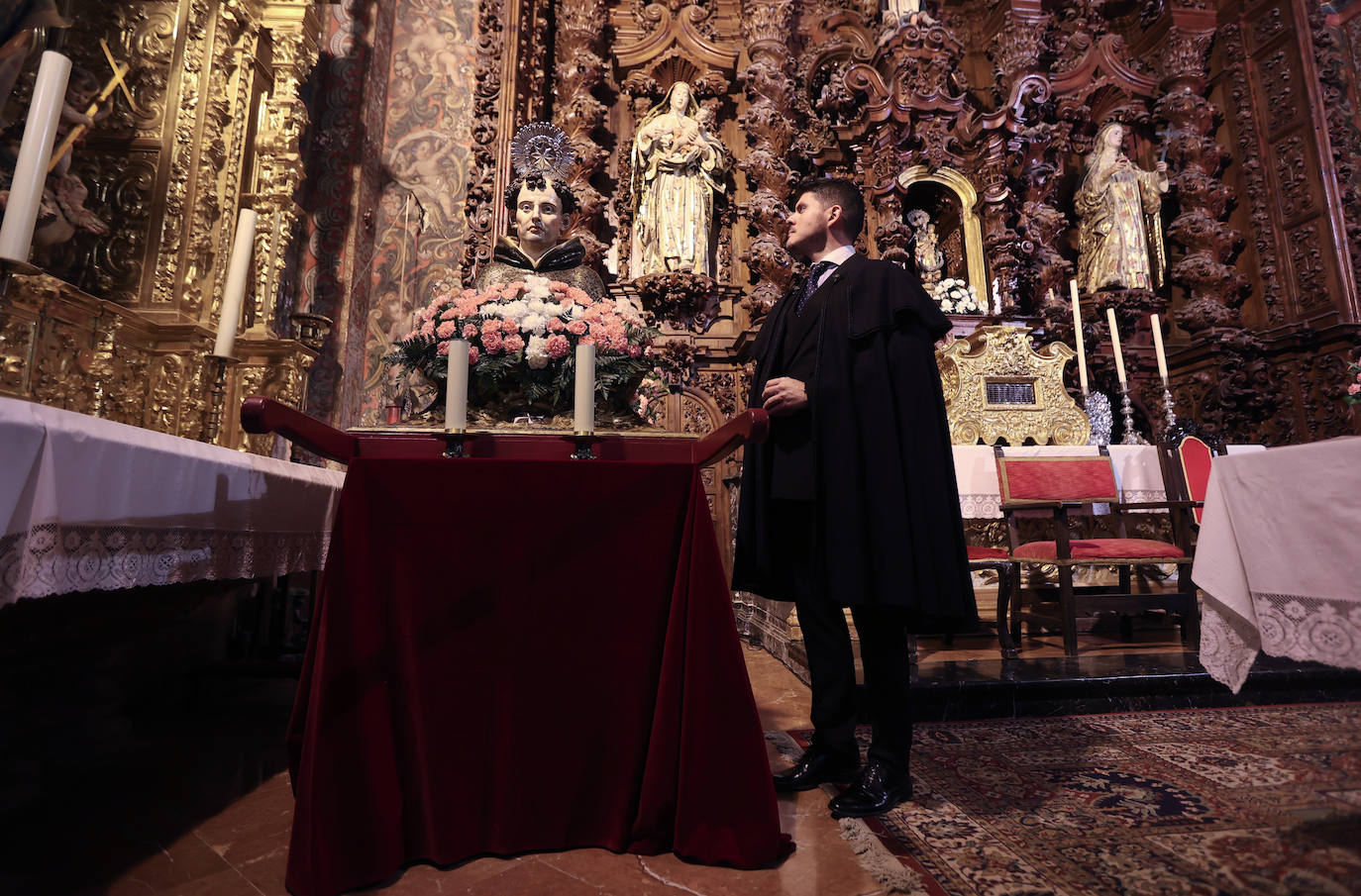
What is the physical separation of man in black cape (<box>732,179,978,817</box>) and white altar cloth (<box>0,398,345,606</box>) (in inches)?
58.0

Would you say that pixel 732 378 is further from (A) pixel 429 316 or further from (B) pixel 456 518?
(B) pixel 456 518

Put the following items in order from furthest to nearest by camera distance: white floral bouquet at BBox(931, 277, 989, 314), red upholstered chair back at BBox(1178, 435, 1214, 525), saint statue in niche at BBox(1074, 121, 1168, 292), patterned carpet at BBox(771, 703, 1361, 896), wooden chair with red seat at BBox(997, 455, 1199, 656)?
saint statue in niche at BBox(1074, 121, 1168, 292) < white floral bouquet at BBox(931, 277, 989, 314) < red upholstered chair back at BBox(1178, 435, 1214, 525) < wooden chair with red seat at BBox(997, 455, 1199, 656) < patterned carpet at BBox(771, 703, 1361, 896)

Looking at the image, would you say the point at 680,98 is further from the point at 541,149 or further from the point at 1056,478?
the point at 1056,478

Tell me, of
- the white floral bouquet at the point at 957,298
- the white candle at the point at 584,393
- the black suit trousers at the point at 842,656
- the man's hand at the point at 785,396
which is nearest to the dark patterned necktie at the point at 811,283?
the man's hand at the point at 785,396

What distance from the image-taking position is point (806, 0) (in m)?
6.32

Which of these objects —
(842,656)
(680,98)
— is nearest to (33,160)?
(842,656)

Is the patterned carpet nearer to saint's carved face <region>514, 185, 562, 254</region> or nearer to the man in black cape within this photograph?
the man in black cape

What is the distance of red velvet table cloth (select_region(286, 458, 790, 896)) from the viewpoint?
1.49 meters

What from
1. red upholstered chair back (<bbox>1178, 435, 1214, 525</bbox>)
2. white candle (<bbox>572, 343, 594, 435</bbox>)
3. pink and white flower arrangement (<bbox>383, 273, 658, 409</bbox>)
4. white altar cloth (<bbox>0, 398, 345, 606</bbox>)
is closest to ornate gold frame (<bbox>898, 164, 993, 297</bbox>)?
red upholstered chair back (<bbox>1178, 435, 1214, 525</bbox>)

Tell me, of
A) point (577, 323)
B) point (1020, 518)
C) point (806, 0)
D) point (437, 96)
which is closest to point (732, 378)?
point (1020, 518)

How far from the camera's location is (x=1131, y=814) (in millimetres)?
1771

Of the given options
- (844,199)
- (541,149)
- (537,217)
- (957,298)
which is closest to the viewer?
(844,199)

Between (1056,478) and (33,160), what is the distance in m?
4.54

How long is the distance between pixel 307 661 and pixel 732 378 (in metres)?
4.22
